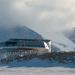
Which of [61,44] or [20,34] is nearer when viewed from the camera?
[61,44]

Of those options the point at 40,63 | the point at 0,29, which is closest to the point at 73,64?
the point at 40,63

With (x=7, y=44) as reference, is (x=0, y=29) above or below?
above

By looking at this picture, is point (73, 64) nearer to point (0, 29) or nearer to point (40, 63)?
point (40, 63)

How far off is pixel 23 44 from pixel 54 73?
1362 inches

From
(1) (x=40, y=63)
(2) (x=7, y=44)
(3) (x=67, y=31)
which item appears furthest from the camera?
(3) (x=67, y=31)

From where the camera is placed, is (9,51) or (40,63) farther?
(9,51)

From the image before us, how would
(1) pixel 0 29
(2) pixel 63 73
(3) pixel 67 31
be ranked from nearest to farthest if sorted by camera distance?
(2) pixel 63 73
(1) pixel 0 29
(3) pixel 67 31

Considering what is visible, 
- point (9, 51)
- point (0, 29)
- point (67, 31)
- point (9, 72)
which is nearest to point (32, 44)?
point (9, 51)

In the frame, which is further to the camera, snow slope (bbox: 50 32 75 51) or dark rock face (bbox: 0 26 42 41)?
dark rock face (bbox: 0 26 42 41)

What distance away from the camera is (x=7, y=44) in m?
57.2

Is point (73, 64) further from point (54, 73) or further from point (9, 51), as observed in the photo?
point (9, 51)

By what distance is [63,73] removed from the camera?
837 inches

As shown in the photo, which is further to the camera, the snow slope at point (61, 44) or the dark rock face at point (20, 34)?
the dark rock face at point (20, 34)

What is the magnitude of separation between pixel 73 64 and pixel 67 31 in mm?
166620
